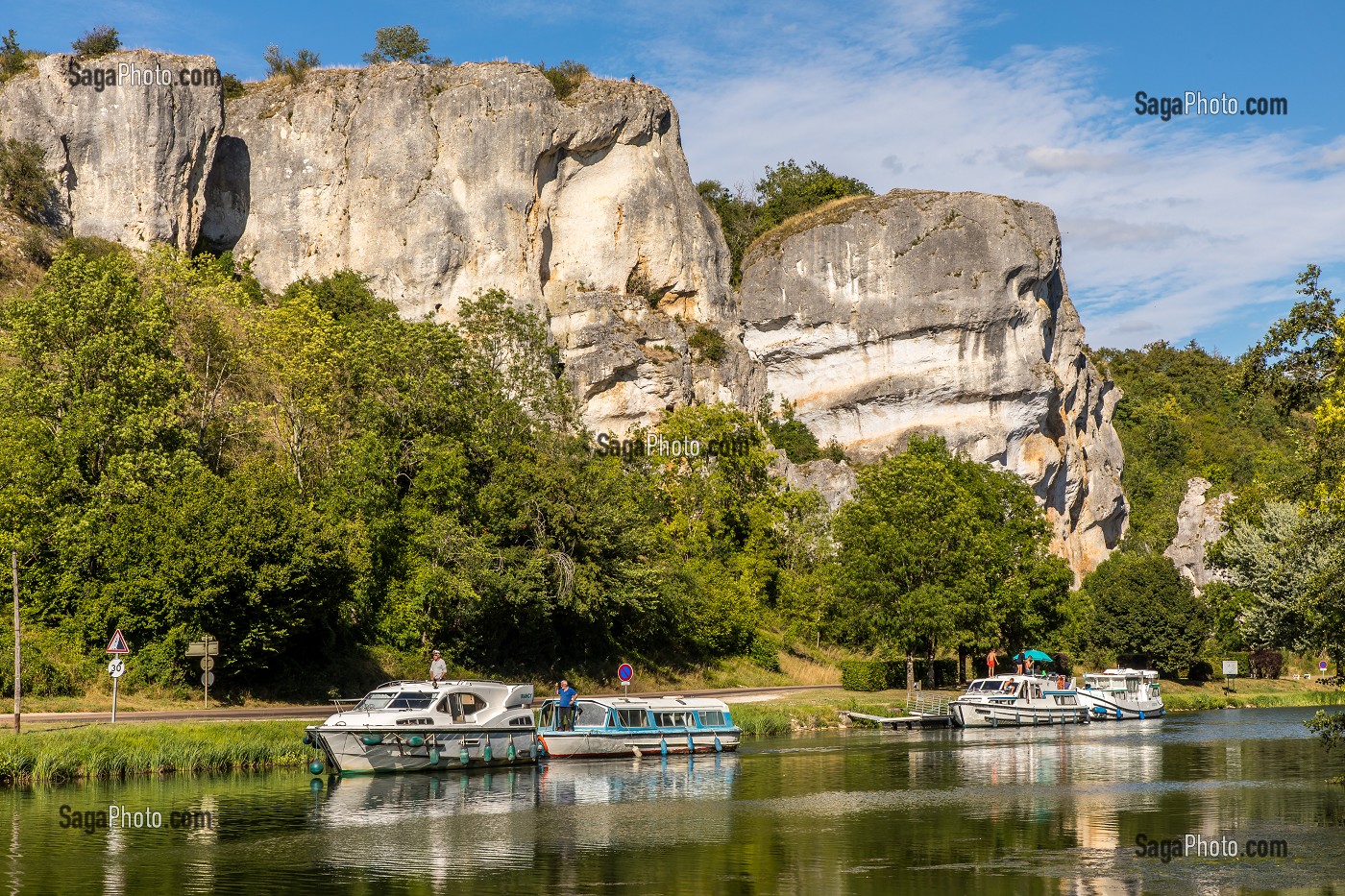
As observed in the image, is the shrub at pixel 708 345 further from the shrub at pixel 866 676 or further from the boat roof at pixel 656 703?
the boat roof at pixel 656 703

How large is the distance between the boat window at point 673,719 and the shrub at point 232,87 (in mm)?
77198

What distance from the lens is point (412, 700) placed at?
3534 centimetres

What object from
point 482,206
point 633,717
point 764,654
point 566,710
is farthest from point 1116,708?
point 482,206

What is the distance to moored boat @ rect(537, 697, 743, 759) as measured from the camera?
131ft

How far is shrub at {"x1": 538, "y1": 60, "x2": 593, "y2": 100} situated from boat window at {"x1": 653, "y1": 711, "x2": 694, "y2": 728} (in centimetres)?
6983

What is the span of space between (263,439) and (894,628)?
102 ft

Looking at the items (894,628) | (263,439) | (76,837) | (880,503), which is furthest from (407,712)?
(880,503)

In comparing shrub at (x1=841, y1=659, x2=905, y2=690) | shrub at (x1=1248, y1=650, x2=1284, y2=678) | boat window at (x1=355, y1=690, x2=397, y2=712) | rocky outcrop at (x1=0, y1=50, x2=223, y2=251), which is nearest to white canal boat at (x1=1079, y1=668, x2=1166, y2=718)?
shrub at (x1=841, y1=659, x2=905, y2=690)

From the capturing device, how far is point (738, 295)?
118062mm

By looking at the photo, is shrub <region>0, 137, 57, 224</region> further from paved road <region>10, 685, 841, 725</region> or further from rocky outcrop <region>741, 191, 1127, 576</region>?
rocky outcrop <region>741, 191, 1127, 576</region>

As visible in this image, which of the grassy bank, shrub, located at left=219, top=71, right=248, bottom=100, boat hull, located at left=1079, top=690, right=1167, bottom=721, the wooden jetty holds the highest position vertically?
shrub, located at left=219, top=71, right=248, bottom=100

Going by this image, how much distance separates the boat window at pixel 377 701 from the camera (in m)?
35.1

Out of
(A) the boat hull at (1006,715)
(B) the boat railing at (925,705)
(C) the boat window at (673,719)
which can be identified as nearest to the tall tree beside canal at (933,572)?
(B) the boat railing at (925,705)

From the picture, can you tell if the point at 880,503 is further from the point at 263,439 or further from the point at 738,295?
the point at 738,295
